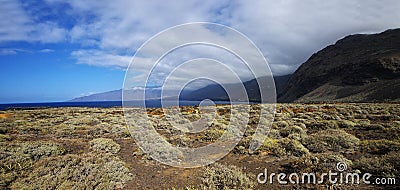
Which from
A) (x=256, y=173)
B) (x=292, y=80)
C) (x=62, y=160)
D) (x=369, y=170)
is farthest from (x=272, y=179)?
(x=292, y=80)

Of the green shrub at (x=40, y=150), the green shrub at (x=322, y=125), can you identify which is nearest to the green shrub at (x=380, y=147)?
the green shrub at (x=322, y=125)

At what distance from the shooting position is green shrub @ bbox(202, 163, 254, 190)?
22.0ft

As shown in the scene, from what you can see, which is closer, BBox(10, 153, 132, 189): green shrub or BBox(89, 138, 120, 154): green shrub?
BBox(10, 153, 132, 189): green shrub

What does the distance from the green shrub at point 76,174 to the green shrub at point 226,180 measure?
2801 millimetres

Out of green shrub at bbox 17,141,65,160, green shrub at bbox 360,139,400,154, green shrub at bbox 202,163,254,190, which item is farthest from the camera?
green shrub at bbox 17,141,65,160

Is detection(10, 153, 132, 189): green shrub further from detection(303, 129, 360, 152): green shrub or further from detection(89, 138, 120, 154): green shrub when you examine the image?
detection(303, 129, 360, 152): green shrub

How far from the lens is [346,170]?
7180mm

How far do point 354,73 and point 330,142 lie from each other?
10424 cm

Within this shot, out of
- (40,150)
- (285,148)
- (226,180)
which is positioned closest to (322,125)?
(285,148)

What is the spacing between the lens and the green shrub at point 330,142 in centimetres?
1024

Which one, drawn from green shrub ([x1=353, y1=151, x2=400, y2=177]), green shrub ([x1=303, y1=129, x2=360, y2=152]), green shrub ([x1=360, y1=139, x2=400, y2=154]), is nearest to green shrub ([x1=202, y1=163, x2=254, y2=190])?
green shrub ([x1=353, y1=151, x2=400, y2=177])

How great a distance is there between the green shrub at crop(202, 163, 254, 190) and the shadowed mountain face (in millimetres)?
70186

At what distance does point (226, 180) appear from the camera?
686cm

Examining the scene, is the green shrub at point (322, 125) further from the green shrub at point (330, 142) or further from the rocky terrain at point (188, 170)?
the green shrub at point (330, 142)
